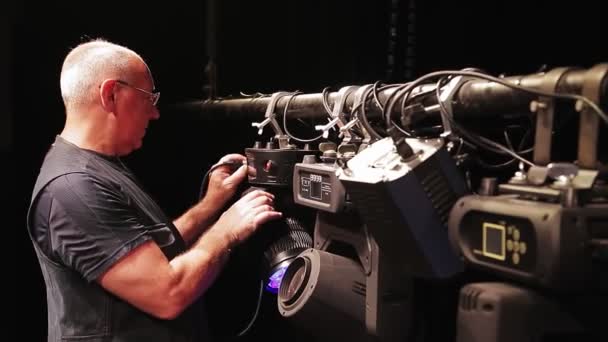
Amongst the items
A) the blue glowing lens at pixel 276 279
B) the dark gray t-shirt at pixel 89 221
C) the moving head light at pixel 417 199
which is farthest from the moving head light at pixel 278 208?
the moving head light at pixel 417 199

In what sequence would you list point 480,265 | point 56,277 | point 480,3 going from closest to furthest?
point 480,265 < point 56,277 < point 480,3

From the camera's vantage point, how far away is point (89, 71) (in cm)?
148

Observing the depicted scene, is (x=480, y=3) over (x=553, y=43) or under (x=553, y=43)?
over

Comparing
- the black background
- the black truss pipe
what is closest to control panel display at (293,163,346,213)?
the black truss pipe

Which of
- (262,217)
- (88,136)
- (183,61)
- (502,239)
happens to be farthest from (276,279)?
(183,61)

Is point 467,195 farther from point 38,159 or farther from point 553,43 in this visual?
point 38,159

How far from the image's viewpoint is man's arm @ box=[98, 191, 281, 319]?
1.32m

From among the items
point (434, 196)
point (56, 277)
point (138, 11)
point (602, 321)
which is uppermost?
point (138, 11)

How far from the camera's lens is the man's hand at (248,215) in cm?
146

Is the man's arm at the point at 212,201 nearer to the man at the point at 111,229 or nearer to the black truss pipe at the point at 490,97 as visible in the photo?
the man at the point at 111,229

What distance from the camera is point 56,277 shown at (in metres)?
1.42

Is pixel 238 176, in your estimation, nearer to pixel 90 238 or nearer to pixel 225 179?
pixel 225 179

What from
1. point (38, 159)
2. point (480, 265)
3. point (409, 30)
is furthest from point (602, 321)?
point (38, 159)

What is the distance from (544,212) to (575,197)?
0.13 feet
